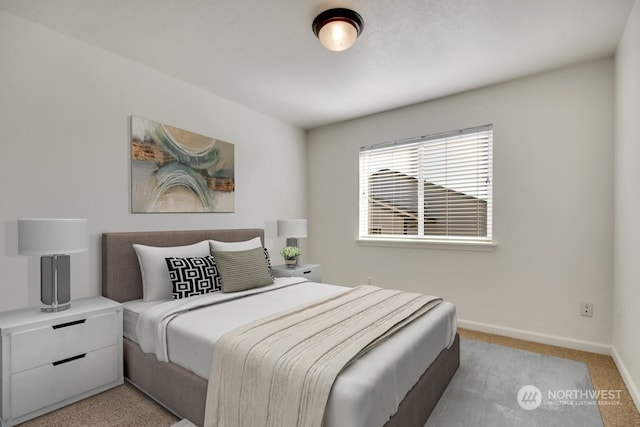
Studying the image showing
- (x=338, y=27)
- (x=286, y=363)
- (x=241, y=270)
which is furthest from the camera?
(x=241, y=270)

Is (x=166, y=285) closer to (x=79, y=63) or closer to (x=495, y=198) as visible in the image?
(x=79, y=63)

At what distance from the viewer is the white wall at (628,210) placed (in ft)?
6.81

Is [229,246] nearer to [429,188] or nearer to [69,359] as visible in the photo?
[69,359]

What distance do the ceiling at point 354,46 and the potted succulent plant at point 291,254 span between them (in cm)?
179

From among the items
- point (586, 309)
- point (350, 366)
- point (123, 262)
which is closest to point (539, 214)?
point (586, 309)

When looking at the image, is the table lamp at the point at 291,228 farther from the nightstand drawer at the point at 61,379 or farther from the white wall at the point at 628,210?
the white wall at the point at 628,210

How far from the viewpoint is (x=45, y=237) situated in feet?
6.39

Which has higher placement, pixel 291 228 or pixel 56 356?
pixel 291 228

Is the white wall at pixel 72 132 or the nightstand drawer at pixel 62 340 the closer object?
the nightstand drawer at pixel 62 340

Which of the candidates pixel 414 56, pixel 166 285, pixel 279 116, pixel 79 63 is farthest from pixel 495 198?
pixel 79 63

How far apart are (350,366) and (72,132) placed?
8.59 ft

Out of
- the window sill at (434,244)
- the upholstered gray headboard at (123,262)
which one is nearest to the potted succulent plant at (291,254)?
the window sill at (434,244)

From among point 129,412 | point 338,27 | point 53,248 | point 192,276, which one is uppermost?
point 338,27

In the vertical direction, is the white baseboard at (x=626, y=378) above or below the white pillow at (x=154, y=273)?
below
